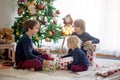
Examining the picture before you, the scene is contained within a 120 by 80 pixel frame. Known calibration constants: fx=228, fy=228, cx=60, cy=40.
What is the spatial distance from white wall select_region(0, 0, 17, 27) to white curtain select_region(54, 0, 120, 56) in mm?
1010

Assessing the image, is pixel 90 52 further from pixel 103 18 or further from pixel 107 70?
pixel 103 18

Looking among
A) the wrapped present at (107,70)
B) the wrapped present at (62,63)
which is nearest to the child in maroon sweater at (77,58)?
the wrapped present at (62,63)

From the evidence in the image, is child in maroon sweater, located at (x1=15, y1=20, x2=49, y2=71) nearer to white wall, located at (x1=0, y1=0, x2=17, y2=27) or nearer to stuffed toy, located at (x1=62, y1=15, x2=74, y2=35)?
stuffed toy, located at (x1=62, y1=15, x2=74, y2=35)

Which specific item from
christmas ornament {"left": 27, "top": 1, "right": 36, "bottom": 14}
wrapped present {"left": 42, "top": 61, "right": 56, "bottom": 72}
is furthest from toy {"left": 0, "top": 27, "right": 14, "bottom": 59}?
wrapped present {"left": 42, "top": 61, "right": 56, "bottom": 72}

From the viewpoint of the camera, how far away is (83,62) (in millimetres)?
2977

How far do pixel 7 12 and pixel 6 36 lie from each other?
0.62 meters

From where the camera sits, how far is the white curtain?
3793 mm

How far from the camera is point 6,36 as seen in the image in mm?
3682

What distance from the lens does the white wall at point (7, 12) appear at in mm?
4023

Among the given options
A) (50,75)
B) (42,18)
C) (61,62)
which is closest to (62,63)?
(61,62)

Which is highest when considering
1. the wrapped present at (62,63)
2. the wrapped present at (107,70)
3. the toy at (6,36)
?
the toy at (6,36)

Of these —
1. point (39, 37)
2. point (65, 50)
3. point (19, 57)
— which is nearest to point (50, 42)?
point (39, 37)

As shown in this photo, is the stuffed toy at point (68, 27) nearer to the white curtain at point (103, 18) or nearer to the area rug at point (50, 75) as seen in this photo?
the white curtain at point (103, 18)

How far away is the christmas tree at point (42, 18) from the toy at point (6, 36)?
21 centimetres
